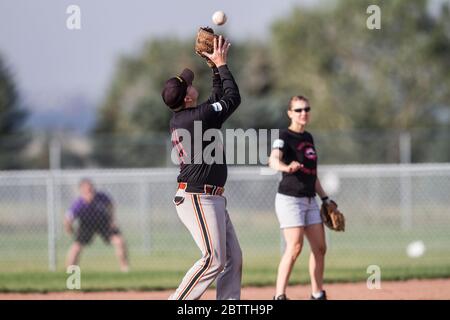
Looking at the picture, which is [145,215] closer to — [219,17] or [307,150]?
[307,150]

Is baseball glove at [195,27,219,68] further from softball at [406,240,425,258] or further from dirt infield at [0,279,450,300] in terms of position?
softball at [406,240,425,258]

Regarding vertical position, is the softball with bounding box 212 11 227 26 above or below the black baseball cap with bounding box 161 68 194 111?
above

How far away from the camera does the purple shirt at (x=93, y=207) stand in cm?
1644

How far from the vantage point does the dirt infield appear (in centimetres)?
1095

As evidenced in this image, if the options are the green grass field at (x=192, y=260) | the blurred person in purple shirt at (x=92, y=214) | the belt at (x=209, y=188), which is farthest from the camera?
the blurred person in purple shirt at (x=92, y=214)

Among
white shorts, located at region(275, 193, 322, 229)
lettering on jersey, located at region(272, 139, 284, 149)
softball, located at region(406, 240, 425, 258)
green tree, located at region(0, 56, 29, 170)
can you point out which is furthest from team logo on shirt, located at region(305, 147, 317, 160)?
green tree, located at region(0, 56, 29, 170)

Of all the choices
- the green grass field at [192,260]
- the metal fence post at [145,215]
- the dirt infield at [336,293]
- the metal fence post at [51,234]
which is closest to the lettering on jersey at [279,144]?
the dirt infield at [336,293]

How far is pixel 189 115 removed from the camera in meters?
7.82

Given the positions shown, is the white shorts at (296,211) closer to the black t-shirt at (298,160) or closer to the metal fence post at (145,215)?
the black t-shirt at (298,160)

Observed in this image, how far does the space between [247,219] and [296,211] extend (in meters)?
12.8

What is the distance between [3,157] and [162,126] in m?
8.88
